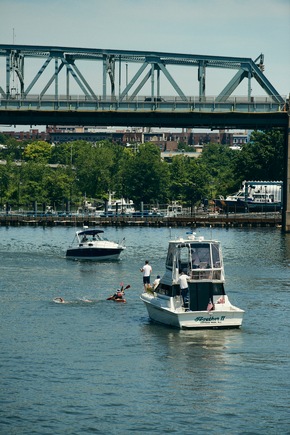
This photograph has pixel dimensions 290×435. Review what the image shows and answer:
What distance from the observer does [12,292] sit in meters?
75.6

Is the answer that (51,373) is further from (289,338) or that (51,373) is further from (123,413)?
(289,338)

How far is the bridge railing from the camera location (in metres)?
127

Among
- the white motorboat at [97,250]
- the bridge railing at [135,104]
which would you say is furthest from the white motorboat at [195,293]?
the bridge railing at [135,104]

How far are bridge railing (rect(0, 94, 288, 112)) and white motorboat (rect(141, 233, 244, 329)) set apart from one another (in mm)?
68111

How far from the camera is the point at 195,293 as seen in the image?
189ft

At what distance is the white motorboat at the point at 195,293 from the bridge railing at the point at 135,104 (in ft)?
223

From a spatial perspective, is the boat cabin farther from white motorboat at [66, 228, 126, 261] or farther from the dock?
the dock

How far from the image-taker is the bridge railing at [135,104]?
126750mm

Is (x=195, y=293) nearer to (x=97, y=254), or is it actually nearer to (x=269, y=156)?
(x=97, y=254)

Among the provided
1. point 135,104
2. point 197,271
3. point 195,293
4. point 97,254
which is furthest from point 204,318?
point 135,104

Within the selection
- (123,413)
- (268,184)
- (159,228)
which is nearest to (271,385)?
(123,413)

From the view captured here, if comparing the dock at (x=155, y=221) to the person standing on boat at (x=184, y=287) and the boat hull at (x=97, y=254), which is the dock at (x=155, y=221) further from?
the person standing on boat at (x=184, y=287)

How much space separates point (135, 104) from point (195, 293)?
72449 millimetres

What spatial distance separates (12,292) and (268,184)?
113 m
